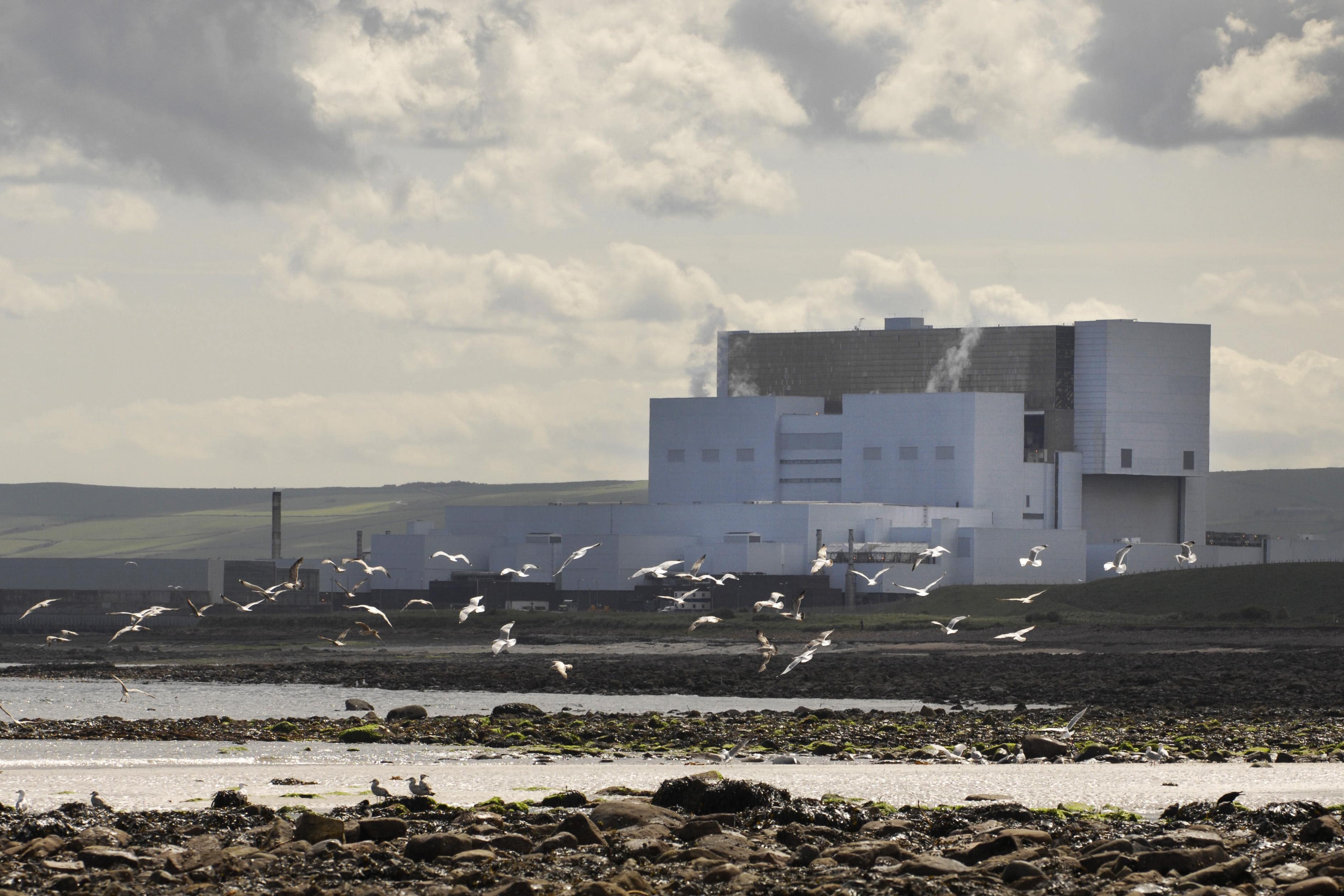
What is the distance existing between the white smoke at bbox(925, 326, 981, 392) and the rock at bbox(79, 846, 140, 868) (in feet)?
333

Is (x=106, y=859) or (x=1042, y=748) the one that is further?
(x=1042, y=748)

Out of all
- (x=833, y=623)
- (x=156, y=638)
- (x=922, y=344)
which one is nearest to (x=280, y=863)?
(x=833, y=623)

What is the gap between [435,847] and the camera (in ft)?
58.2

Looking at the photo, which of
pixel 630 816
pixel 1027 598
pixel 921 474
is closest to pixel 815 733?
pixel 1027 598

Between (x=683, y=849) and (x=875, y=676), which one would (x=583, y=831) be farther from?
(x=875, y=676)

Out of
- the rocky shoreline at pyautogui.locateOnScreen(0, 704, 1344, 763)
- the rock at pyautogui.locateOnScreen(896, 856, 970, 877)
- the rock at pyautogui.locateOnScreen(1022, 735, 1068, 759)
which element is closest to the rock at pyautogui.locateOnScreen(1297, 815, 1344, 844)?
the rock at pyautogui.locateOnScreen(896, 856, 970, 877)

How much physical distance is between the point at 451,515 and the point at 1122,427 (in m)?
42.2

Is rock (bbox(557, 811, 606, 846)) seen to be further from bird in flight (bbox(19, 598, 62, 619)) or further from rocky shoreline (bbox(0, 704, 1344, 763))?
bird in flight (bbox(19, 598, 62, 619))

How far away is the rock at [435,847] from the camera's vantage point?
58.0 ft

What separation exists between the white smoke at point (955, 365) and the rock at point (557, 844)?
9951 cm

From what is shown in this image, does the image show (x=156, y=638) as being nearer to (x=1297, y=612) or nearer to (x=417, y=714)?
(x=1297, y=612)

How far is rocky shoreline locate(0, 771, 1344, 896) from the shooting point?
636 inches

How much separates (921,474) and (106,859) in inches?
A: 3800

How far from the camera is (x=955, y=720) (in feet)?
120
